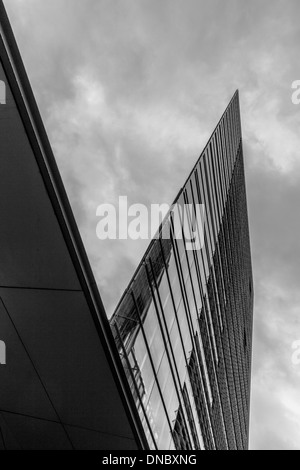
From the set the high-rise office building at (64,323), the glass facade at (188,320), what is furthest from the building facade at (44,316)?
the glass facade at (188,320)

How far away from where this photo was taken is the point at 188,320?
25266 mm

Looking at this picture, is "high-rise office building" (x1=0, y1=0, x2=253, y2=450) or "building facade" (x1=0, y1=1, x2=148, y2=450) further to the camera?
"high-rise office building" (x1=0, y1=0, x2=253, y2=450)

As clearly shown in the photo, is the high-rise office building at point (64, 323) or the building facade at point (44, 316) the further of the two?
the high-rise office building at point (64, 323)

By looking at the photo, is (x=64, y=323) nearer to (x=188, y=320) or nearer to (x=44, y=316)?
(x=44, y=316)

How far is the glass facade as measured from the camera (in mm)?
17500

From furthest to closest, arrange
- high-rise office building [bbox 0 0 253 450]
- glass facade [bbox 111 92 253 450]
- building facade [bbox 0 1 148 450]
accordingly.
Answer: glass facade [bbox 111 92 253 450] < high-rise office building [bbox 0 0 253 450] < building facade [bbox 0 1 148 450]

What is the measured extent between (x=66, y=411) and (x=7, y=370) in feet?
7.82

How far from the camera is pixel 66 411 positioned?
12180 millimetres

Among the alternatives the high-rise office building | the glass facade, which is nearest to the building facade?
the high-rise office building

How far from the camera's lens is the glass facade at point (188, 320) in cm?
1750

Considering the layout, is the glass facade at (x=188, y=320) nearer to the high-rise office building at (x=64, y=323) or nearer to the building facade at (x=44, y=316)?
the high-rise office building at (x=64, y=323)

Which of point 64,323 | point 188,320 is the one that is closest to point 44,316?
point 64,323

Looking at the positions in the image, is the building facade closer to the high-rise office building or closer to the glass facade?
the high-rise office building

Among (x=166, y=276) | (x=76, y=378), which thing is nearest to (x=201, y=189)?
(x=166, y=276)
